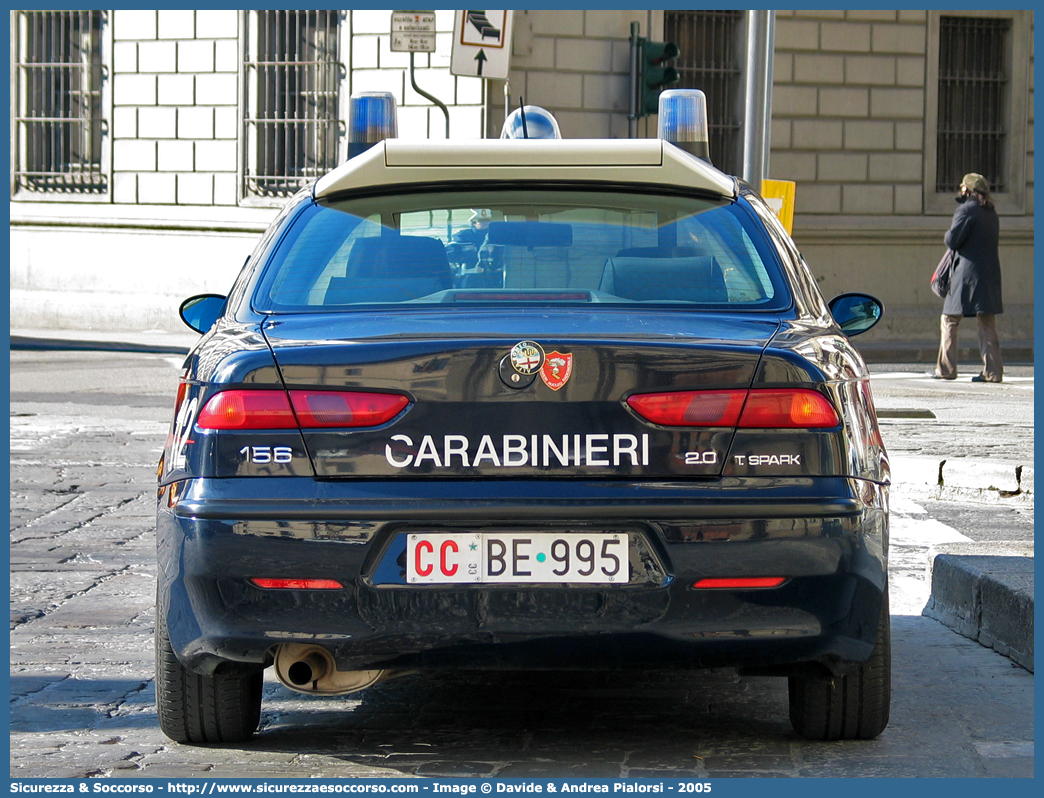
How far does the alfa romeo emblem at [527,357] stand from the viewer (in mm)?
3334

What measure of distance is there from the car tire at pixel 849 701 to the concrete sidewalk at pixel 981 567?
1217 millimetres

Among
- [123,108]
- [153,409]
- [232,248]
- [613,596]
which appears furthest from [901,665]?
[123,108]

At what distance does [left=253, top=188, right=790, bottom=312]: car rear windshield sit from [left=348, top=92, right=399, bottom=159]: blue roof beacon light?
1267 millimetres

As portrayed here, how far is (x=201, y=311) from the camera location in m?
4.66

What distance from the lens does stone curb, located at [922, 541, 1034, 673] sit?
16.1ft

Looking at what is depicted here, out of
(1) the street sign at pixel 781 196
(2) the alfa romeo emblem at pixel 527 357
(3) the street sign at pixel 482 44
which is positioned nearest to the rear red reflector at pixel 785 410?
(2) the alfa romeo emblem at pixel 527 357

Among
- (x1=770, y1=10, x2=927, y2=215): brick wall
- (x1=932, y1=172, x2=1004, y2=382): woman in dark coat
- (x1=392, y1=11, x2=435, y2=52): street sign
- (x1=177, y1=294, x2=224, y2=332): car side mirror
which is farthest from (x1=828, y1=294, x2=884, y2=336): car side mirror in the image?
(x1=770, y1=10, x2=927, y2=215): brick wall

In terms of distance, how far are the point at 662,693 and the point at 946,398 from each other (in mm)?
9441

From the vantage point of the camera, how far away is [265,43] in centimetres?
1956

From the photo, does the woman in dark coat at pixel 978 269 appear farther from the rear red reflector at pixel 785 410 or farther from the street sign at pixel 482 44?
the rear red reflector at pixel 785 410

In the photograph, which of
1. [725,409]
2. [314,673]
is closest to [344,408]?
[314,673]

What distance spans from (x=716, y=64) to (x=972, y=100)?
3.38m

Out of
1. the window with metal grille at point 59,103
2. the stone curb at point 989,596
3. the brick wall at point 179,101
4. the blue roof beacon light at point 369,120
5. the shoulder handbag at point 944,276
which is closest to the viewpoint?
the stone curb at point 989,596

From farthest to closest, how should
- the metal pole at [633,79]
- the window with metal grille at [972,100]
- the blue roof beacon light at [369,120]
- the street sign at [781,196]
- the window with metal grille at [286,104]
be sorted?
the window with metal grille at [972,100], the window with metal grille at [286,104], the metal pole at [633,79], the street sign at [781,196], the blue roof beacon light at [369,120]
